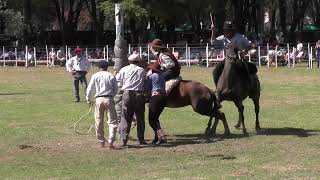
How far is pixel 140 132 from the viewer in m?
14.1

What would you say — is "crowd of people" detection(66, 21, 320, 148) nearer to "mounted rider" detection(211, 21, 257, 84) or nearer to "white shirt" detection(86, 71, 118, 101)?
"white shirt" detection(86, 71, 118, 101)

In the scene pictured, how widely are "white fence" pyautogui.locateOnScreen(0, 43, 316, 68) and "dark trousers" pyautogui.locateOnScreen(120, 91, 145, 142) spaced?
2668cm

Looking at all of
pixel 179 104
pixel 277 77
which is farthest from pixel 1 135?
pixel 277 77

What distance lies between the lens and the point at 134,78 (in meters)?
13.7

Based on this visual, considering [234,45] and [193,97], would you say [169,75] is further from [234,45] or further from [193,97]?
[234,45]

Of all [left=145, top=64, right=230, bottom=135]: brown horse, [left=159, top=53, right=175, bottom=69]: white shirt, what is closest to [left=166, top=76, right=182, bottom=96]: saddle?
[left=145, top=64, right=230, bottom=135]: brown horse

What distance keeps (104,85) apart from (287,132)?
4.52 metres

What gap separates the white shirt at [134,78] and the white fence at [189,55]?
87.8 ft

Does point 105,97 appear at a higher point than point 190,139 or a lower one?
higher

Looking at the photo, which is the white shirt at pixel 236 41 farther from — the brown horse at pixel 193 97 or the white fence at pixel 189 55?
the white fence at pixel 189 55

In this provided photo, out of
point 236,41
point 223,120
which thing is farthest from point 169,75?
point 236,41

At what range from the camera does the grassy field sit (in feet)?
35.7

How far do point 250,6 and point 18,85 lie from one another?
36.8m

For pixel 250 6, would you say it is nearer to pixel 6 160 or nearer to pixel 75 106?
pixel 75 106
